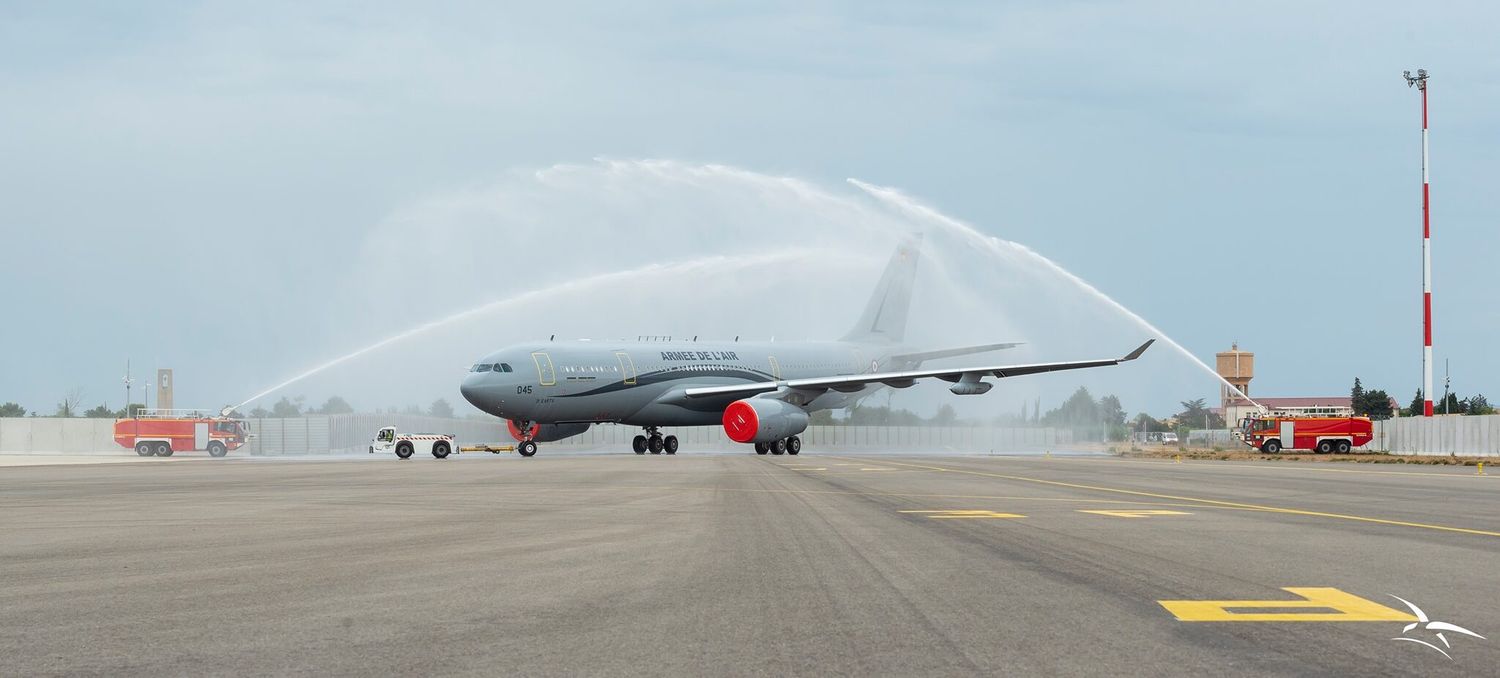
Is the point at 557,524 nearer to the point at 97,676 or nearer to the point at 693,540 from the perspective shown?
the point at 693,540

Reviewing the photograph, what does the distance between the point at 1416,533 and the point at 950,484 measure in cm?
1379

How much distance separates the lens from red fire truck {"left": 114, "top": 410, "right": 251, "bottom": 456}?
71250 mm

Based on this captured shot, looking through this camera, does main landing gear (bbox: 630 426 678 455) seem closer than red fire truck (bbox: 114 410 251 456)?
Yes

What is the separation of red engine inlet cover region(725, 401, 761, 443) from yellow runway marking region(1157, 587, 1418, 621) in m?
47.9

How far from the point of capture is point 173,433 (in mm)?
71188

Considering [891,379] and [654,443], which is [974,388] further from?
[654,443]

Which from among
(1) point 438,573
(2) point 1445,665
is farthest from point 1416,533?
(1) point 438,573

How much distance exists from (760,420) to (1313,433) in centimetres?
3148

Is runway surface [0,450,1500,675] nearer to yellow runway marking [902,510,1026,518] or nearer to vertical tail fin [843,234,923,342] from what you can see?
yellow runway marking [902,510,1026,518]

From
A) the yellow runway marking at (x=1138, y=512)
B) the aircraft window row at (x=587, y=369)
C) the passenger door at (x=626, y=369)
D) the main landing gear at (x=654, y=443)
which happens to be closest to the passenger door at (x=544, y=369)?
the aircraft window row at (x=587, y=369)

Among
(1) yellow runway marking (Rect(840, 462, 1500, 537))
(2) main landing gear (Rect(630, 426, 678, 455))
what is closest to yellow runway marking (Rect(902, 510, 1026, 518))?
(1) yellow runway marking (Rect(840, 462, 1500, 537))

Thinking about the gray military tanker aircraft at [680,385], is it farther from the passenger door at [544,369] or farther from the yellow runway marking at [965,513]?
the yellow runway marking at [965,513]

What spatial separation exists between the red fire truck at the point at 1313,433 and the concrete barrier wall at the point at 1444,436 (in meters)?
1.39

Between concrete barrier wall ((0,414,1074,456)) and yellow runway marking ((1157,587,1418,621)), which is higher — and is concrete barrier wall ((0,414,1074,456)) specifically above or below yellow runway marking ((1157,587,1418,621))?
below
